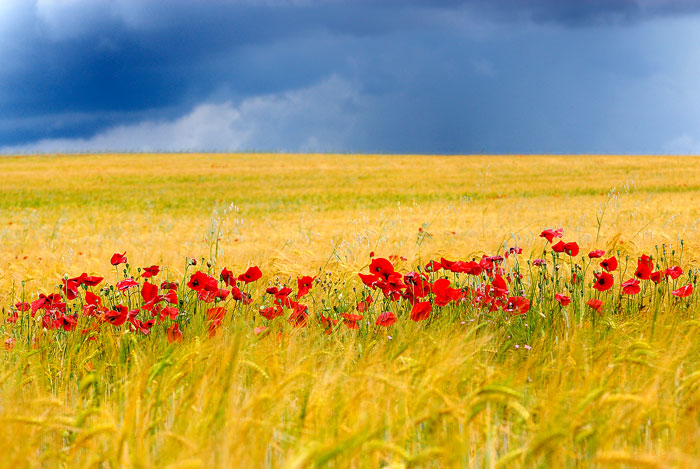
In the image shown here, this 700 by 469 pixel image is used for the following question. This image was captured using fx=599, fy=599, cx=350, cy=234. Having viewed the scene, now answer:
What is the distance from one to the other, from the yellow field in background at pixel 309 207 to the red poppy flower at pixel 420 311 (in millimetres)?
1481

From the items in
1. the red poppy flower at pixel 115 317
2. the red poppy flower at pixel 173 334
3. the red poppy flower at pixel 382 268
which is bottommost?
the red poppy flower at pixel 173 334

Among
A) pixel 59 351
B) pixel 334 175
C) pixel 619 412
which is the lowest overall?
pixel 59 351

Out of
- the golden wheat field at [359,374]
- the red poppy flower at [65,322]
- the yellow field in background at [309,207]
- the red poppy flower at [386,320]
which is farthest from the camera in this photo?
the yellow field in background at [309,207]

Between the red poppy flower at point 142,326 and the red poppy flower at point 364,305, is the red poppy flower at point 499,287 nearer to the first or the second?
the red poppy flower at point 364,305

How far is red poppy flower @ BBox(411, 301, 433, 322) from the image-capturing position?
2.92 metres

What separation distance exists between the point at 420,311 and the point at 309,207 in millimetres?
14055

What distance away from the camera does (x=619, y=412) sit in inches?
69.4

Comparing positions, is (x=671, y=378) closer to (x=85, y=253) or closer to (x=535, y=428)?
(x=535, y=428)

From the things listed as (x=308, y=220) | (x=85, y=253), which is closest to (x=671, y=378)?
(x=85, y=253)

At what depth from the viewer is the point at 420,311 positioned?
9.66ft

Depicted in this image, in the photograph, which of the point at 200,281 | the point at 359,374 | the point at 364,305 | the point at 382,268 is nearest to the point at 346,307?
the point at 364,305

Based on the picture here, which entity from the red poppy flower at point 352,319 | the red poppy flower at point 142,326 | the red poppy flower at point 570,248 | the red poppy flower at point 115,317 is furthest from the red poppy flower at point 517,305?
the red poppy flower at point 115,317

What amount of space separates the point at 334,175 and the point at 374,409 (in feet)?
88.3

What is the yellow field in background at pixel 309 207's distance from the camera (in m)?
6.76
